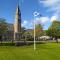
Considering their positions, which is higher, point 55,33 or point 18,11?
point 18,11

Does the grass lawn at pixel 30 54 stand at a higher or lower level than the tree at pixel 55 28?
lower

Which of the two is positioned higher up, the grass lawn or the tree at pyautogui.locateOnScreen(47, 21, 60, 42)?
the tree at pyautogui.locateOnScreen(47, 21, 60, 42)

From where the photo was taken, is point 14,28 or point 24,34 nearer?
point 24,34

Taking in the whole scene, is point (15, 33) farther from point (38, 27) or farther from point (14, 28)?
point (38, 27)

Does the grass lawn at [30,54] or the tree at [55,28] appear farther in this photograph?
the tree at [55,28]

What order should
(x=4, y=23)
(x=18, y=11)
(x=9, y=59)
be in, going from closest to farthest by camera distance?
(x=9, y=59)
(x=4, y=23)
(x=18, y=11)

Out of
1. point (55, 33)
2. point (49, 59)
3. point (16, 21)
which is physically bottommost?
point (49, 59)

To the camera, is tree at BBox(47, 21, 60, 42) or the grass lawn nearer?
the grass lawn

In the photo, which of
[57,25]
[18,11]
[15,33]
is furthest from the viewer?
[15,33]

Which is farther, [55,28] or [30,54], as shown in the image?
[55,28]

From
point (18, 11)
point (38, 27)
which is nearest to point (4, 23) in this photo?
point (38, 27)

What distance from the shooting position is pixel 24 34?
361 feet

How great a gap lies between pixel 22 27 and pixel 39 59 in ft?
287

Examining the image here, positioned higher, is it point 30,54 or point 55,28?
point 55,28
